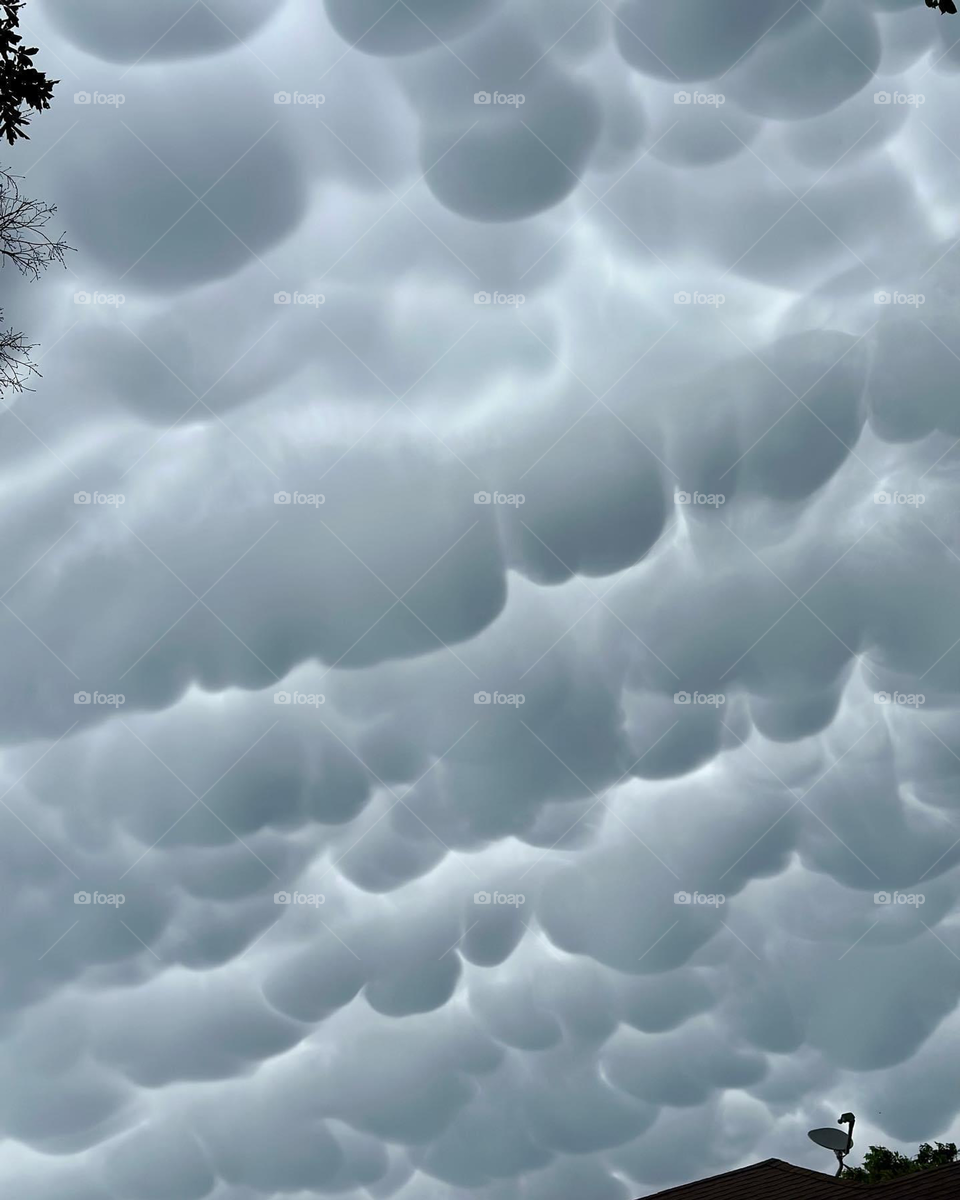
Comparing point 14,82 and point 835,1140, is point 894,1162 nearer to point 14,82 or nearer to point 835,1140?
point 835,1140

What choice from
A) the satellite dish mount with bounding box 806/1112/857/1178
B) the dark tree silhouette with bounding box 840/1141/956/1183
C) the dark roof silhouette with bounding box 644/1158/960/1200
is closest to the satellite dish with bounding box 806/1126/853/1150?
the satellite dish mount with bounding box 806/1112/857/1178

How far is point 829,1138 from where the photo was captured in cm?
2516

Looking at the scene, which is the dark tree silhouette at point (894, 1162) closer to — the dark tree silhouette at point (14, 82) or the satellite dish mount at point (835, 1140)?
the satellite dish mount at point (835, 1140)

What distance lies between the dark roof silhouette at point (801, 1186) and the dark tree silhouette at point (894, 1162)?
2649 cm

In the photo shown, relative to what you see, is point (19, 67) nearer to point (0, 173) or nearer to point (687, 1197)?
point (0, 173)

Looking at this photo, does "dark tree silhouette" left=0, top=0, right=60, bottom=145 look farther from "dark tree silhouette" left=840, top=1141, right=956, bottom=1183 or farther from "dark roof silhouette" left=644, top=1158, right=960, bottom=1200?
"dark tree silhouette" left=840, top=1141, right=956, bottom=1183

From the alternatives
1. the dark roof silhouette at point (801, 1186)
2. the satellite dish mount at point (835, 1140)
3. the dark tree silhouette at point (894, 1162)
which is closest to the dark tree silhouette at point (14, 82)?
the dark roof silhouette at point (801, 1186)

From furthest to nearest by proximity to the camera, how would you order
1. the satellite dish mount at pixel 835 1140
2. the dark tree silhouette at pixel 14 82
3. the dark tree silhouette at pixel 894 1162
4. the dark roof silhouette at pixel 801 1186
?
1. the dark tree silhouette at pixel 894 1162
2. the satellite dish mount at pixel 835 1140
3. the dark roof silhouette at pixel 801 1186
4. the dark tree silhouette at pixel 14 82

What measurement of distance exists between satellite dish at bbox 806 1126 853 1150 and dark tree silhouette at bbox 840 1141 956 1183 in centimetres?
2226

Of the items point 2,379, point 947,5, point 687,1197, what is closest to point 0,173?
point 2,379

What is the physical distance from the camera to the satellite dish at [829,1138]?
24797 mm

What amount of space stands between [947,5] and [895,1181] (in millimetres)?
20153

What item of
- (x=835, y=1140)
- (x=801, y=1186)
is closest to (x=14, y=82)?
(x=801, y=1186)

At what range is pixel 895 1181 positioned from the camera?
19875 mm
